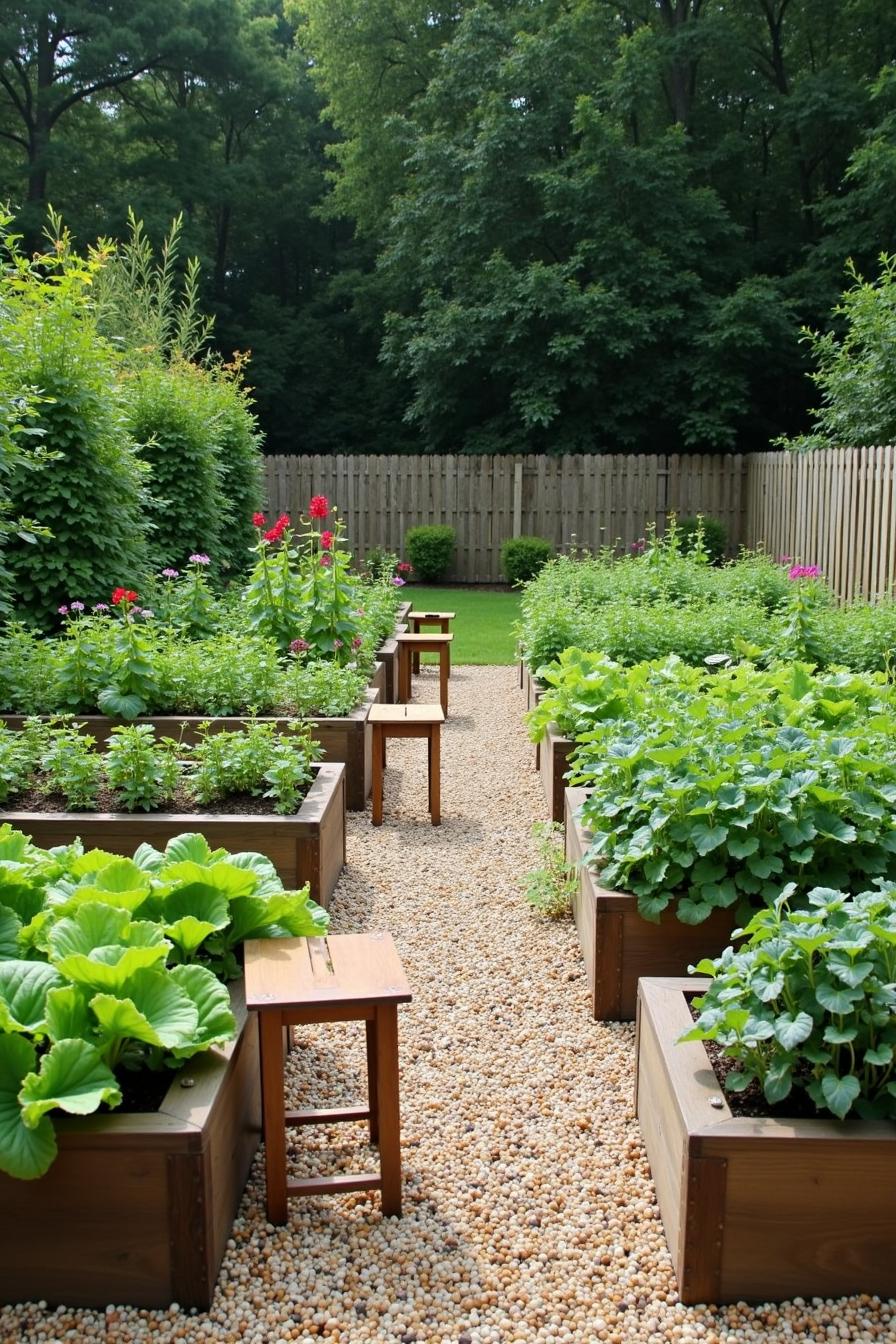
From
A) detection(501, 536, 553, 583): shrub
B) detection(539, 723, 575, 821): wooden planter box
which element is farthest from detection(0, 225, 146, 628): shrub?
detection(501, 536, 553, 583): shrub

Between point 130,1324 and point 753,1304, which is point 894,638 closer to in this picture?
point 753,1304

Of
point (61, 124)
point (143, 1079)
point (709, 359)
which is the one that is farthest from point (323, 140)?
point (143, 1079)

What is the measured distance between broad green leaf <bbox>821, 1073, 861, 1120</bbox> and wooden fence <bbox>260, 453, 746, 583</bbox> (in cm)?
1554

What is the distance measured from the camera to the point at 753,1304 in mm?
2221

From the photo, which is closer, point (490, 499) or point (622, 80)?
point (490, 499)

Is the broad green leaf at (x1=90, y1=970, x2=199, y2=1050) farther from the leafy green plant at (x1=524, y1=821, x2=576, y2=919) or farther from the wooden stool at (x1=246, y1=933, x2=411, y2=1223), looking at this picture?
the leafy green plant at (x1=524, y1=821, x2=576, y2=919)

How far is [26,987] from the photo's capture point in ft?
7.65

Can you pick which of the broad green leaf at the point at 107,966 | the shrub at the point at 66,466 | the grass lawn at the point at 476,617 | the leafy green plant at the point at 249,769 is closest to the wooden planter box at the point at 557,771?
the leafy green plant at the point at 249,769

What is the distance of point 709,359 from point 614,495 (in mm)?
3444

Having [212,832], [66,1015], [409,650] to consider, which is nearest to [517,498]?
[409,650]

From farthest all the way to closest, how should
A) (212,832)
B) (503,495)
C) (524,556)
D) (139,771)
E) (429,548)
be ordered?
(503,495), (429,548), (524,556), (139,771), (212,832)

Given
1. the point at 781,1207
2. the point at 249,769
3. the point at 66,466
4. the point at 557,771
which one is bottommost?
the point at 781,1207

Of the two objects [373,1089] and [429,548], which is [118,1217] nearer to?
[373,1089]

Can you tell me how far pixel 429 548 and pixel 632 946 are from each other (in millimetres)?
13890
